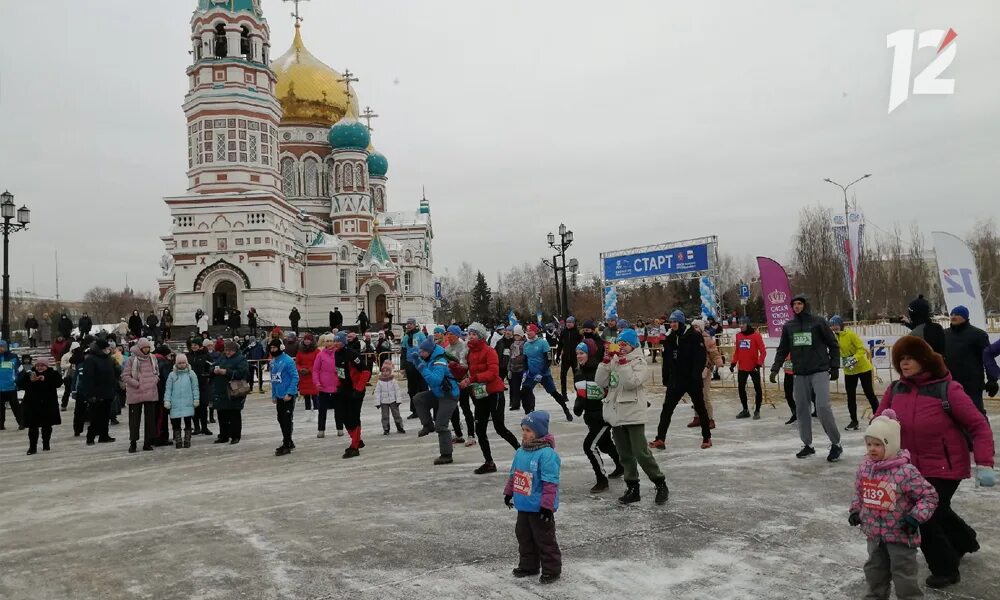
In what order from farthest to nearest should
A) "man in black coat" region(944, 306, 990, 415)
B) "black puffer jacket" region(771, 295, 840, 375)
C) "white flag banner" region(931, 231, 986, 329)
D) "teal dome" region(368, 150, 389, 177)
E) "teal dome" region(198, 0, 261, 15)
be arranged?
1. "teal dome" region(368, 150, 389, 177)
2. "teal dome" region(198, 0, 261, 15)
3. "white flag banner" region(931, 231, 986, 329)
4. "black puffer jacket" region(771, 295, 840, 375)
5. "man in black coat" region(944, 306, 990, 415)

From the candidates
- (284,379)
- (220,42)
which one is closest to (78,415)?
(284,379)

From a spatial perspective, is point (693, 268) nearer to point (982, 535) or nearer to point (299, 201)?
point (982, 535)

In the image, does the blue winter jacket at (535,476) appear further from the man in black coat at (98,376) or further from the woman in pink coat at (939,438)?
the man in black coat at (98,376)

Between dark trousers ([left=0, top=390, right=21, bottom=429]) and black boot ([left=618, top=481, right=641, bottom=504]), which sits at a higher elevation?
dark trousers ([left=0, top=390, right=21, bottom=429])

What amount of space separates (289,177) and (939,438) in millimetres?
58114

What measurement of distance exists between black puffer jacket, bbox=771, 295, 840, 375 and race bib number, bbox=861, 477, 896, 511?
4027 mm

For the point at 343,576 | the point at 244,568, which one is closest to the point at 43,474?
the point at 244,568

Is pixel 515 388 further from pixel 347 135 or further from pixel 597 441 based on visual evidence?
pixel 347 135

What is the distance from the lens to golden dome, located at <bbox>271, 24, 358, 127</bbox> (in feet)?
188

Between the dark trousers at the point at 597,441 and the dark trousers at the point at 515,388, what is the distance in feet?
21.3

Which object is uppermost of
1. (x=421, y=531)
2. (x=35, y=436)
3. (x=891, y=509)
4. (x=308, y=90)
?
(x=308, y=90)

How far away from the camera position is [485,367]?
8.27m

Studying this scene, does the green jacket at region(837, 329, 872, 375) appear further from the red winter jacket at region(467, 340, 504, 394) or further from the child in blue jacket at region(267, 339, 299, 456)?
the child in blue jacket at region(267, 339, 299, 456)

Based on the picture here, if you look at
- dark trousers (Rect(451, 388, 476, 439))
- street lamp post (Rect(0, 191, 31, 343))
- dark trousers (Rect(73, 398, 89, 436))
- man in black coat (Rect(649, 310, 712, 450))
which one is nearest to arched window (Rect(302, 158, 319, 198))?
street lamp post (Rect(0, 191, 31, 343))
